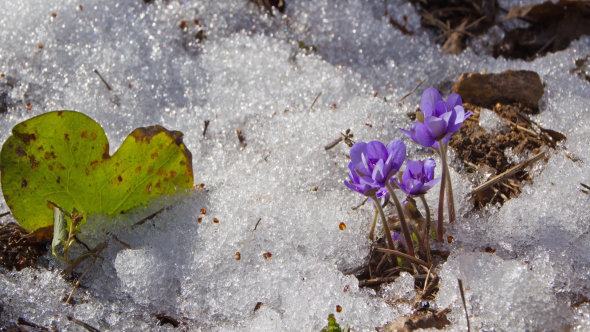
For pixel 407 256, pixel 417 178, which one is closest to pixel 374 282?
pixel 407 256

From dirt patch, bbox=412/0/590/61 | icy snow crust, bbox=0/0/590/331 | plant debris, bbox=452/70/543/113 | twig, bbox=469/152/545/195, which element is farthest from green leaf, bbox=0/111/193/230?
dirt patch, bbox=412/0/590/61

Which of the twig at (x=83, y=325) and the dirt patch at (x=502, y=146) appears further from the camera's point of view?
the dirt patch at (x=502, y=146)

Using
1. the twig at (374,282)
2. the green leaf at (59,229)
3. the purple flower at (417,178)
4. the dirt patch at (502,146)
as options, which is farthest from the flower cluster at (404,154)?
the green leaf at (59,229)

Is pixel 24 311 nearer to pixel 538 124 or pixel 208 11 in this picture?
pixel 208 11

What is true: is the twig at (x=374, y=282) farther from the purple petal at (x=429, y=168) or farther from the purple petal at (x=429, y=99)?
the purple petal at (x=429, y=99)

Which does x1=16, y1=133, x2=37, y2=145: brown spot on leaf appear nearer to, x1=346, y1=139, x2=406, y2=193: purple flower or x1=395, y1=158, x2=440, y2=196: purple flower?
x1=346, y1=139, x2=406, y2=193: purple flower

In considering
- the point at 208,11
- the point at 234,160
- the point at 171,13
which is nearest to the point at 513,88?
the point at 234,160
